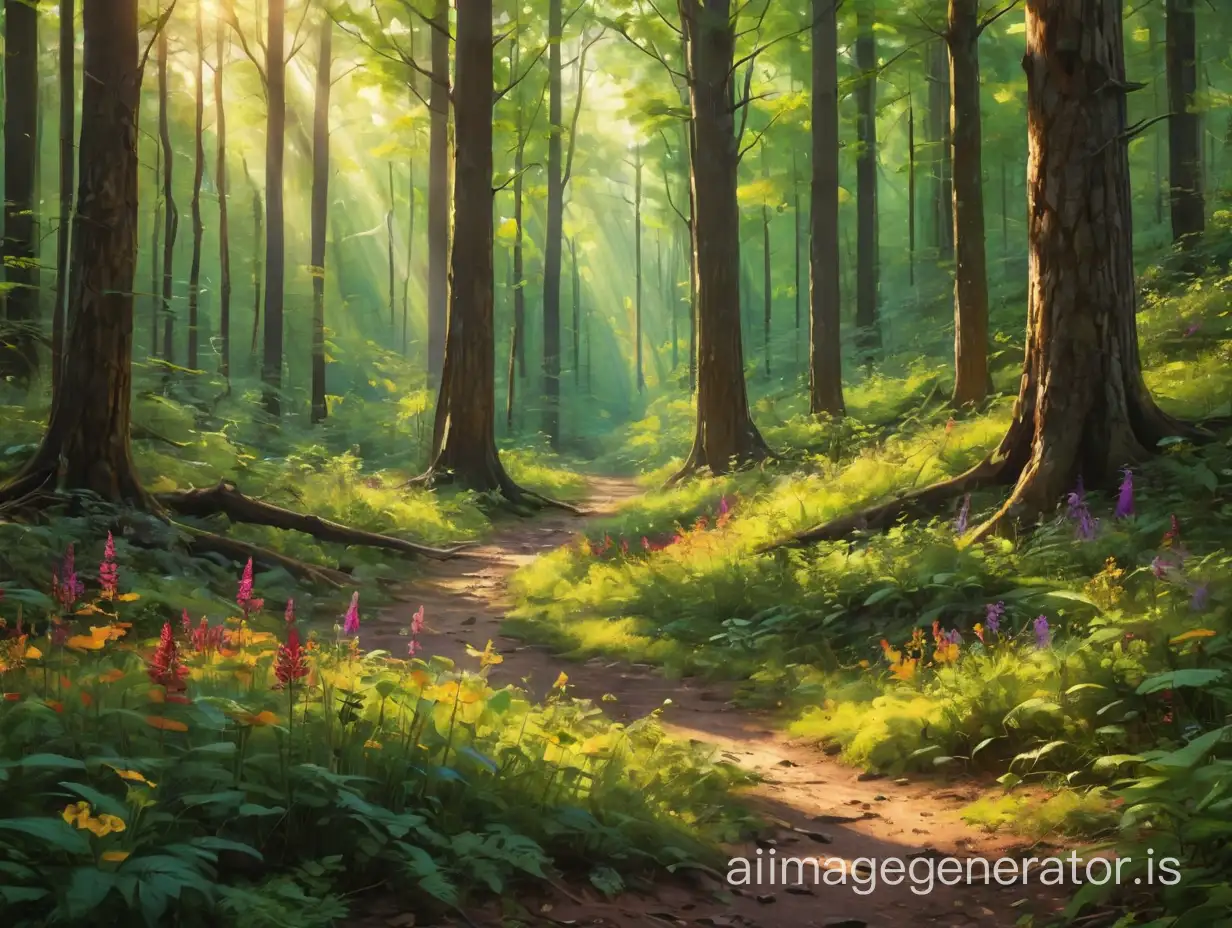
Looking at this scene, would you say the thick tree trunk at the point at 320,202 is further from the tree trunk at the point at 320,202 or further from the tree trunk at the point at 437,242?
the tree trunk at the point at 437,242

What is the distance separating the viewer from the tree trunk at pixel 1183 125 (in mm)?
17500

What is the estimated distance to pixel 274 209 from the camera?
21.9 m

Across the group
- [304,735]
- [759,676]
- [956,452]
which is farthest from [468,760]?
[956,452]

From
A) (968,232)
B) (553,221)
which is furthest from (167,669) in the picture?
(553,221)

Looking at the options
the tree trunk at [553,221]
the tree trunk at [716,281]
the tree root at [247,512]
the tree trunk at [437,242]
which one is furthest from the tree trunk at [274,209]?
the tree root at [247,512]

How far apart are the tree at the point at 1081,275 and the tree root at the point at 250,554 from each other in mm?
5313

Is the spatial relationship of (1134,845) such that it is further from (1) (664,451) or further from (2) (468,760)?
(1) (664,451)

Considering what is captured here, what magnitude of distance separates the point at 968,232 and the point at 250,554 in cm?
960

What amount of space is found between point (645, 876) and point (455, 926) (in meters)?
0.85

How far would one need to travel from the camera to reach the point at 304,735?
342 centimetres

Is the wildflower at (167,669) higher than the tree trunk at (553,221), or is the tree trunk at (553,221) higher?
the tree trunk at (553,221)

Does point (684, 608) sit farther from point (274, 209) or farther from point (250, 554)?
point (274, 209)

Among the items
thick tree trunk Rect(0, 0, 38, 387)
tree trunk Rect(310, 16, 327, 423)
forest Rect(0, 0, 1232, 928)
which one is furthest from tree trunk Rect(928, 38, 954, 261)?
thick tree trunk Rect(0, 0, 38, 387)

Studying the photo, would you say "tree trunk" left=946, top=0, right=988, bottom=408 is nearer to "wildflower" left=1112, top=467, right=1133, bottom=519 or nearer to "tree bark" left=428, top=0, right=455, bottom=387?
"wildflower" left=1112, top=467, right=1133, bottom=519
